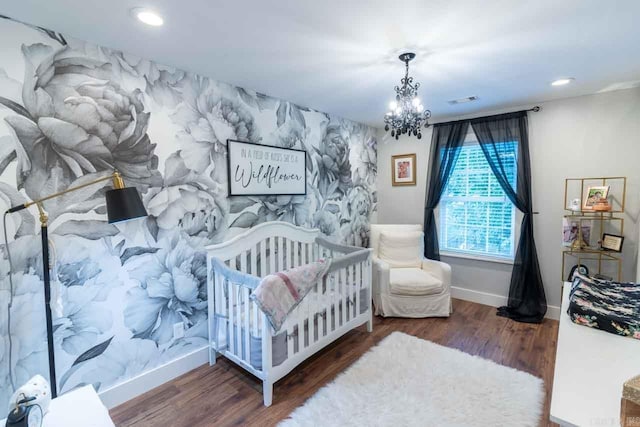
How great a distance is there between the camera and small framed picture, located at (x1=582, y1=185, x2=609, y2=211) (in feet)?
8.66

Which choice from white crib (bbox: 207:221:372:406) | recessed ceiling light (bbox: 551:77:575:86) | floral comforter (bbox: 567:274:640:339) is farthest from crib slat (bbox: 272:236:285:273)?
recessed ceiling light (bbox: 551:77:575:86)

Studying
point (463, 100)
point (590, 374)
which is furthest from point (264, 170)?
point (590, 374)

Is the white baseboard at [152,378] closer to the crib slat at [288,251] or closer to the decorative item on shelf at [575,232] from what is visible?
the crib slat at [288,251]

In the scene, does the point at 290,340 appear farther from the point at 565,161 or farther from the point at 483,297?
the point at 565,161

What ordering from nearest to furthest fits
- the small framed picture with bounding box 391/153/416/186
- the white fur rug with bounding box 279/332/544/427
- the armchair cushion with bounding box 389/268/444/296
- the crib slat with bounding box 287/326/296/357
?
1. the white fur rug with bounding box 279/332/544/427
2. the crib slat with bounding box 287/326/296/357
3. the armchair cushion with bounding box 389/268/444/296
4. the small framed picture with bounding box 391/153/416/186

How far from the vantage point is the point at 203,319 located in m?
2.31

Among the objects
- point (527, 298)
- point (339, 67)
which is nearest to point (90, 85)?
point (339, 67)

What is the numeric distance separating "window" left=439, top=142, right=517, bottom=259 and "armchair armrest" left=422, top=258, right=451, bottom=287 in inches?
22.5

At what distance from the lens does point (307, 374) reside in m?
2.19

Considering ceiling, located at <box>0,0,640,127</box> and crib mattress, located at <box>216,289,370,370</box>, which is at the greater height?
ceiling, located at <box>0,0,640,127</box>

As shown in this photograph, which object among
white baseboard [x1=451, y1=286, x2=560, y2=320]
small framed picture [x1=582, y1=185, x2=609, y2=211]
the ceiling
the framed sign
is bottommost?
white baseboard [x1=451, y1=286, x2=560, y2=320]

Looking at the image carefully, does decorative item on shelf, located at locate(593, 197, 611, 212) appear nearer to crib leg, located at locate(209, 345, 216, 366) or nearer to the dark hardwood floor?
the dark hardwood floor

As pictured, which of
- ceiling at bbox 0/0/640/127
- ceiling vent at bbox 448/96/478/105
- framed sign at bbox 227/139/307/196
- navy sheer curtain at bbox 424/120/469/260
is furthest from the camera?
navy sheer curtain at bbox 424/120/469/260

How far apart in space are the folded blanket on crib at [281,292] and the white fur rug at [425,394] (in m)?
0.60
